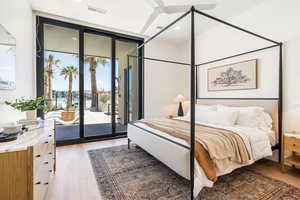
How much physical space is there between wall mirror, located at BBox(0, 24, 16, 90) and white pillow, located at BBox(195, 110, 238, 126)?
314 cm

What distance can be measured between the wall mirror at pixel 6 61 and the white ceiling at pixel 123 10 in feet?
5.08

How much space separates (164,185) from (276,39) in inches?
122

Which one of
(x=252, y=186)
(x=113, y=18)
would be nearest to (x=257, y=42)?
(x=252, y=186)

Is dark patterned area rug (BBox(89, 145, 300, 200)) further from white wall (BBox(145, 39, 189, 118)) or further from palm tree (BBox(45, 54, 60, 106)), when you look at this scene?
white wall (BBox(145, 39, 189, 118))

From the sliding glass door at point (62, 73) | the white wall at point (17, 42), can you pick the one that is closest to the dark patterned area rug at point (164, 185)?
the white wall at point (17, 42)

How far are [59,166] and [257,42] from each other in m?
4.28

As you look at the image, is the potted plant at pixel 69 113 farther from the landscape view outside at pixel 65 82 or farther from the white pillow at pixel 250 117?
the white pillow at pixel 250 117

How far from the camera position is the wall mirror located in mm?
1696

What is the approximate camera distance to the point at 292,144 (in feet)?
7.15

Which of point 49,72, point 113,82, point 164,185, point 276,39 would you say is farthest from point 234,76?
point 49,72

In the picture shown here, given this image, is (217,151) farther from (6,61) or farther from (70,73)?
(70,73)

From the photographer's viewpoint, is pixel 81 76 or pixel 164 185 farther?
pixel 81 76

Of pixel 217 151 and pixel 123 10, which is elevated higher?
pixel 123 10

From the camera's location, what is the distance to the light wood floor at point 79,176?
1848 millimetres
